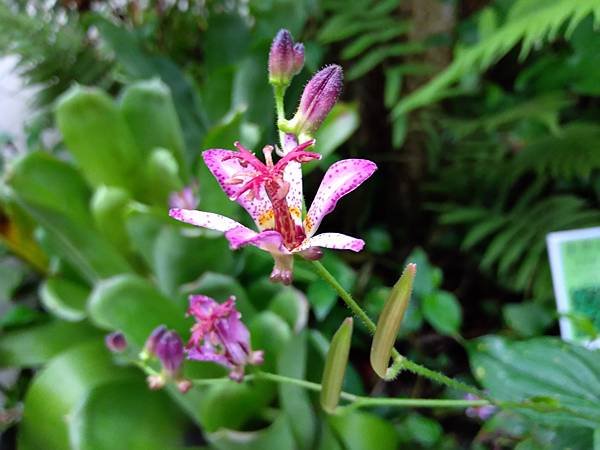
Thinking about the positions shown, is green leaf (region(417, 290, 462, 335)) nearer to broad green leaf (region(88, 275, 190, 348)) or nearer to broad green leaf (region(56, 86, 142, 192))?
broad green leaf (region(88, 275, 190, 348))

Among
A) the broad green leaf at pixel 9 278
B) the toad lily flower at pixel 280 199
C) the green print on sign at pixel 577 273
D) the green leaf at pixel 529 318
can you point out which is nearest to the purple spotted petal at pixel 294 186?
the toad lily flower at pixel 280 199

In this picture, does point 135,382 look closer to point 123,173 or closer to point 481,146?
point 123,173

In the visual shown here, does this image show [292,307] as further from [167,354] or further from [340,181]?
[340,181]

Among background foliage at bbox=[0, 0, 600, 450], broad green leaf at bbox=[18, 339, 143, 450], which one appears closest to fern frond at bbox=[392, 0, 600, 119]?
background foliage at bbox=[0, 0, 600, 450]

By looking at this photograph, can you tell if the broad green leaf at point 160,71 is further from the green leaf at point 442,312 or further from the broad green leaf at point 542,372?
the broad green leaf at point 542,372

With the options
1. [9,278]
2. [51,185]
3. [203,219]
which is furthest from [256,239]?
[9,278]

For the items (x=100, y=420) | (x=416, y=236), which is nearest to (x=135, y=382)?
(x=100, y=420)
